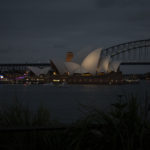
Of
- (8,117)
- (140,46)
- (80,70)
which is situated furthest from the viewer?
(140,46)

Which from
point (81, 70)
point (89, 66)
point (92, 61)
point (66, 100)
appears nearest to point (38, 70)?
point (81, 70)

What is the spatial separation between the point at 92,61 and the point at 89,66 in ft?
11.9

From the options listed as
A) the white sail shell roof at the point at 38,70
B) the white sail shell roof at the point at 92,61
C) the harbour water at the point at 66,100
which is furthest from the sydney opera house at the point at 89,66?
the harbour water at the point at 66,100

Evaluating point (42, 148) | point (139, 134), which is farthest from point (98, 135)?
point (42, 148)

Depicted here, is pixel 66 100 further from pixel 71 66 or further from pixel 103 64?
pixel 71 66

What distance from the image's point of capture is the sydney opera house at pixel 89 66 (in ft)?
230

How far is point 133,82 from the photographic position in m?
108

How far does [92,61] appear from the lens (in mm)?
71438

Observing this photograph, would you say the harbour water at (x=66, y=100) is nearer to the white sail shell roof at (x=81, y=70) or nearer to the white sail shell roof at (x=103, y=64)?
the white sail shell roof at (x=103, y=64)

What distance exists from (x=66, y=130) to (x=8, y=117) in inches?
44.9

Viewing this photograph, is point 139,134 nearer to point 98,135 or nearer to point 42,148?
point 98,135

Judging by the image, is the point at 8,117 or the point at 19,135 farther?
the point at 8,117

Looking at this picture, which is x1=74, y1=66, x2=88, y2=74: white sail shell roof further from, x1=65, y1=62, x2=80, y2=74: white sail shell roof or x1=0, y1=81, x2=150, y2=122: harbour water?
x1=0, y1=81, x2=150, y2=122: harbour water

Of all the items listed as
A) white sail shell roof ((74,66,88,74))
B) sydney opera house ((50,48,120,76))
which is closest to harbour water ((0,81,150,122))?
sydney opera house ((50,48,120,76))
